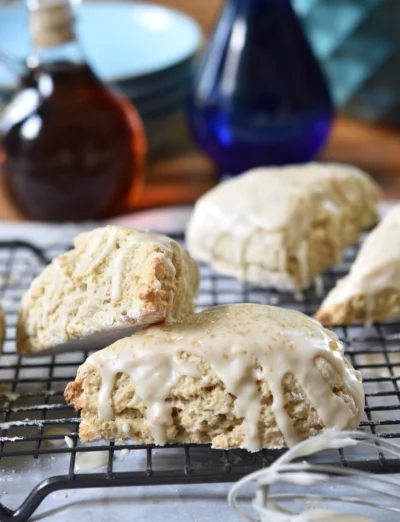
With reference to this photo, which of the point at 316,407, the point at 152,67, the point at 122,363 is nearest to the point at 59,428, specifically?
the point at 122,363

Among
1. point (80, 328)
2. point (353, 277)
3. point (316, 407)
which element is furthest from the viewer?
point (353, 277)

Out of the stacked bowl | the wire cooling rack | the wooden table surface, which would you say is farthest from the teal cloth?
the wire cooling rack

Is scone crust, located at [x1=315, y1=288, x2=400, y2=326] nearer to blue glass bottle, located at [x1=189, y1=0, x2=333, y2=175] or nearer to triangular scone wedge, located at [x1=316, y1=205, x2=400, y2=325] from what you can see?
triangular scone wedge, located at [x1=316, y1=205, x2=400, y2=325]

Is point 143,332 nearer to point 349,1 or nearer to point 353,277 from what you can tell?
point 353,277

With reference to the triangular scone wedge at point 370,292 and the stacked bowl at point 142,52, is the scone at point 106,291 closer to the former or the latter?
the triangular scone wedge at point 370,292

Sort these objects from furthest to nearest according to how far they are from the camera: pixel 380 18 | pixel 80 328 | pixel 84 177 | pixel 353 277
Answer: pixel 380 18 → pixel 84 177 → pixel 353 277 → pixel 80 328

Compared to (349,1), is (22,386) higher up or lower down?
lower down

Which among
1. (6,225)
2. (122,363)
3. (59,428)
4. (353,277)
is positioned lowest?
(6,225)
